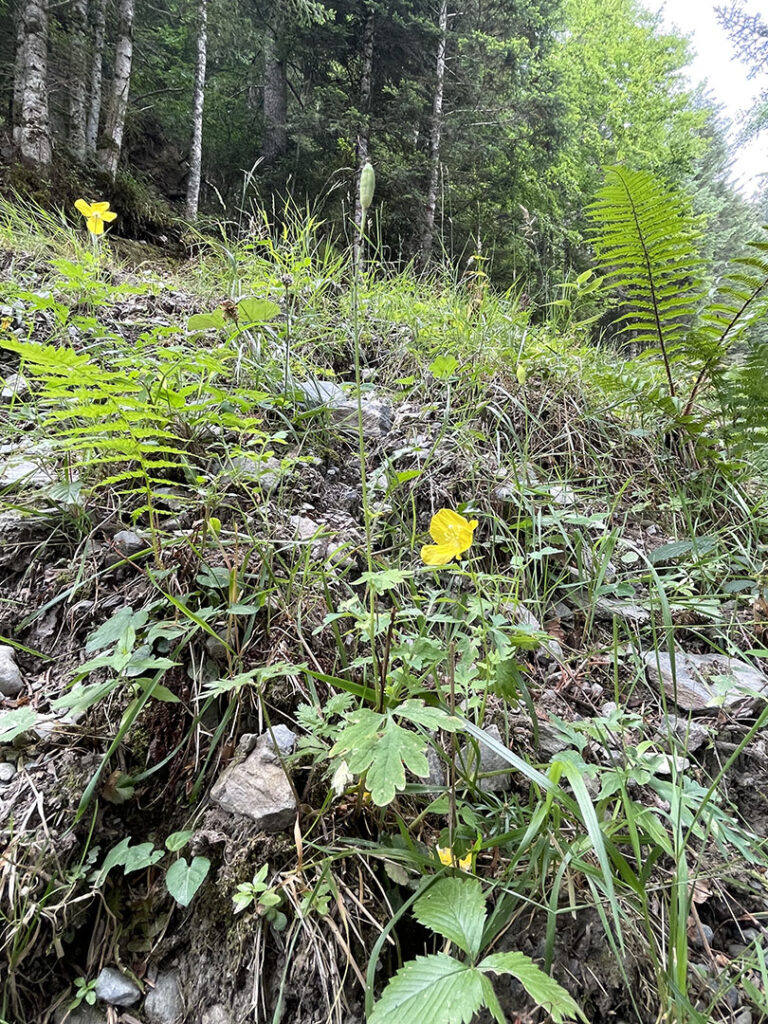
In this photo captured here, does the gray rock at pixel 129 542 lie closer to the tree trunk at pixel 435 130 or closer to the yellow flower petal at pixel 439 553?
the yellow flower petal at pixel 439 553

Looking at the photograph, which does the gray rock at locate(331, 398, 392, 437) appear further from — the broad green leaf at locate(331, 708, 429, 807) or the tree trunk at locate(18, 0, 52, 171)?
the tree trunk at locate(18, 0, 52, 171)

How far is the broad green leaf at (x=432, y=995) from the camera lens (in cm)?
56

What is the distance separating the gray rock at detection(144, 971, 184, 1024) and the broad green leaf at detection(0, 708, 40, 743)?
1.51ft

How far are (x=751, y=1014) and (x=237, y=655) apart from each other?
106 cm

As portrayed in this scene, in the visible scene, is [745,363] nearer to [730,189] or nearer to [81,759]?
[81,759]

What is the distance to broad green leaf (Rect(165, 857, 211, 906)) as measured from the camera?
76 centimetres

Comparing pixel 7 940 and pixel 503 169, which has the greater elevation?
pixel 503 169

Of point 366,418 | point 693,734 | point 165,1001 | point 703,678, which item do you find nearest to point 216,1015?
point 165,1001

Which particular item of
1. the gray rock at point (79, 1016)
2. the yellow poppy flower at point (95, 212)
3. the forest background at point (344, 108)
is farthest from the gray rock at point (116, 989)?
the forest background at point (344, 108)

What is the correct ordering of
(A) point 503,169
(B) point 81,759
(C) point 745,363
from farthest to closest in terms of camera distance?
(A) point 503,169 < (C) point 745,363 < (B) point 81,759

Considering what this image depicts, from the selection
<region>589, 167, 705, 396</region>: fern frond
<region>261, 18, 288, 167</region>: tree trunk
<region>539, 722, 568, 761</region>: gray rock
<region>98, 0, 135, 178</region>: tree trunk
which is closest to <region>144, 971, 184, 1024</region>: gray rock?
<region>539, 722, 568, 761</region>: gray rock

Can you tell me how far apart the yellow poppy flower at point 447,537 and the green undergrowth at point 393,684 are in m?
0.03

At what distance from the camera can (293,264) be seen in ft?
8.26

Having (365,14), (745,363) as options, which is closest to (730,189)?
(365,14)
